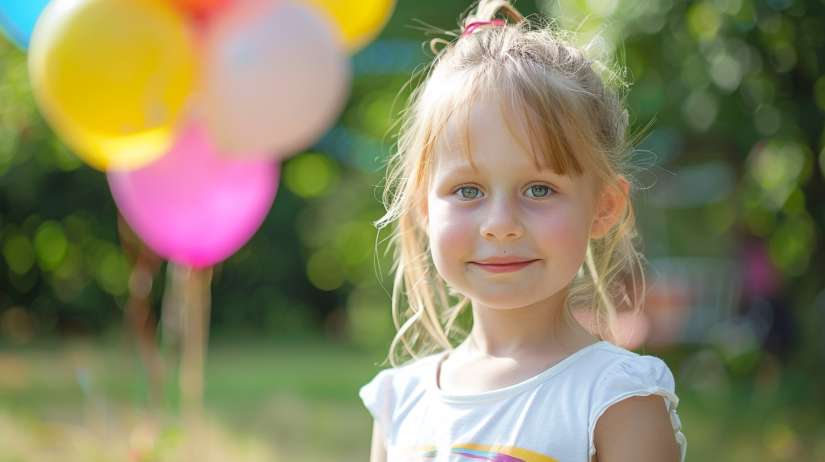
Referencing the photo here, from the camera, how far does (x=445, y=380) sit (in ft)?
3.53

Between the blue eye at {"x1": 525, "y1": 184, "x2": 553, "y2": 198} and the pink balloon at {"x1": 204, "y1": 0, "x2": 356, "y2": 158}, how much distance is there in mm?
1099

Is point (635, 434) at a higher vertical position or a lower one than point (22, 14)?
higher

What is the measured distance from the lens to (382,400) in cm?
113

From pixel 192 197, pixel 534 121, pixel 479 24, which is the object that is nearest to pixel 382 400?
pixel 534 121

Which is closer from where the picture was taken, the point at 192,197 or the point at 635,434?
the point at 635,434

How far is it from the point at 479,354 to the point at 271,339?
5.66 metres

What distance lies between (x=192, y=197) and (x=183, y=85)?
48 cm

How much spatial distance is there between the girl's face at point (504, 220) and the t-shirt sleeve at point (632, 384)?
13cm

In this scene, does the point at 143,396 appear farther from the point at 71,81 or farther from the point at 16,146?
the point at 16,146

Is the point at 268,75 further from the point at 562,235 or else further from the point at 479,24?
the point at 562,235

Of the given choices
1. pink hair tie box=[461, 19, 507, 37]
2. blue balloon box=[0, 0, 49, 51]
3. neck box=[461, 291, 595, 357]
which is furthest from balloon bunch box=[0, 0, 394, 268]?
neck box=[461, 291, 595, 357]

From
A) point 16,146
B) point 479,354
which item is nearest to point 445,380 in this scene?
point 479,354

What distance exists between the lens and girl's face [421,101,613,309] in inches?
36.7

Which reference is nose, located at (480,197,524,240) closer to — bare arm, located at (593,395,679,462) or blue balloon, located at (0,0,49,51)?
bare arm, located at (593,395,679,462)
